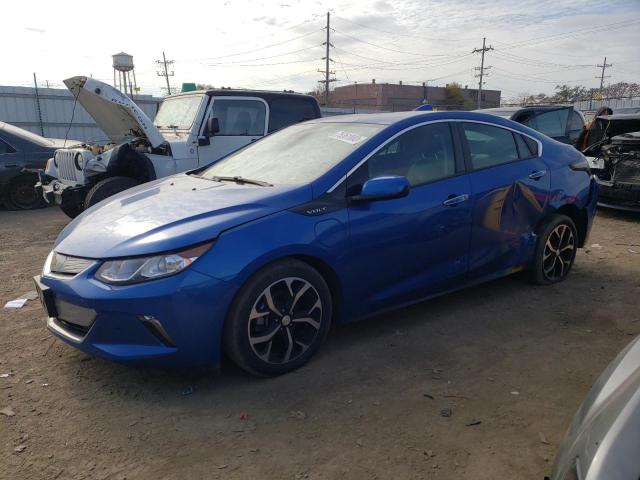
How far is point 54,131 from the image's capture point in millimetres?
17031

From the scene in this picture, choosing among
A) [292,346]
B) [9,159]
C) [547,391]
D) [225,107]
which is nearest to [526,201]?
[547,391]

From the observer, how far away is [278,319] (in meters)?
3.02

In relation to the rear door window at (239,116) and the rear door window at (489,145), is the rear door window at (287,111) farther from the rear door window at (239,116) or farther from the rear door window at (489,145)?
→ the rear door window at (489,145)

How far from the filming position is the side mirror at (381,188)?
3.20 m

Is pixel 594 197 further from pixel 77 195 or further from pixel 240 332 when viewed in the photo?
pixel 77 195

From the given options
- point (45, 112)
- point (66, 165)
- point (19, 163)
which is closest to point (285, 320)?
point (66, 165)

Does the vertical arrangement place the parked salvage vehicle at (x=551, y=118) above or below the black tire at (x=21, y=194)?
above

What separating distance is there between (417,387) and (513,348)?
92 centimetres

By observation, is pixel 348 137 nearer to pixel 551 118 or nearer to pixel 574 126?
pixel 551 118

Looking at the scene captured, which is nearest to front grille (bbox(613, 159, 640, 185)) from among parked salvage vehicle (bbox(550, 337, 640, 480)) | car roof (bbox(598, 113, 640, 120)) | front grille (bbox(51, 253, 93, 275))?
car roof (bbox(598, 113, 640, 120))

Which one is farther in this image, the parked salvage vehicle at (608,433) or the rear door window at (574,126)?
the rear door window at (574,126)

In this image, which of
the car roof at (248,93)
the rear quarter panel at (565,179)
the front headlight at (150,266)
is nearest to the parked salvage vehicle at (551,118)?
the car roof at (248,93)

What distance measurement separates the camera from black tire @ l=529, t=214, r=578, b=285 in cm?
449

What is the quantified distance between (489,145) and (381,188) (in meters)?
1.41
